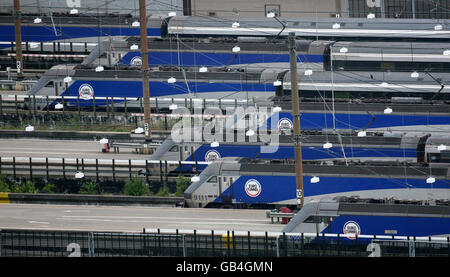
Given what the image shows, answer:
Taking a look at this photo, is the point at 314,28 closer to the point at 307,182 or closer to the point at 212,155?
the point at 212,155

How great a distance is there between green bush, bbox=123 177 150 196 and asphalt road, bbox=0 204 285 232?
117cm

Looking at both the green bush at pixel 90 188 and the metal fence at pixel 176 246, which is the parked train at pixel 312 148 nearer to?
the green bush at pixel 90 188

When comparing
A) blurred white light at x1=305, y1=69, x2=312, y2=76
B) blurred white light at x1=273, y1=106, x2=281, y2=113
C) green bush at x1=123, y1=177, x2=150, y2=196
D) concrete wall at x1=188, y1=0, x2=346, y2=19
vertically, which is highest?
concrete wall at x1=188, y1=0, x2=346, y2=19

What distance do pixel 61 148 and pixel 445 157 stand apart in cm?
1816

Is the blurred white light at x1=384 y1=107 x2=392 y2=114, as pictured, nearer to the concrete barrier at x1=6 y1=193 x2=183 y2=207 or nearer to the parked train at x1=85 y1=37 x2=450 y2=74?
the parked train at x1=85 y1=37 x2=450 y2=74

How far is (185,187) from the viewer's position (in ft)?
133

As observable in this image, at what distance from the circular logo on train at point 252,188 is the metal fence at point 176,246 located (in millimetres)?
10340

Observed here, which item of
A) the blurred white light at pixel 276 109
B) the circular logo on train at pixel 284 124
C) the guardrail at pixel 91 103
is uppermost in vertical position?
the guardrail at pixel 91 103

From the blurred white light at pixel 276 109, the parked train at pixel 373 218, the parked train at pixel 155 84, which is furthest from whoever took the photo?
the parked train at pixel 155 84

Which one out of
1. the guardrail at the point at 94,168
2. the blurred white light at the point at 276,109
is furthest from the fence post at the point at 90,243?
the blurred white light at the point at 276,109

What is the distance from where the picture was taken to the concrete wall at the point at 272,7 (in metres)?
63.1

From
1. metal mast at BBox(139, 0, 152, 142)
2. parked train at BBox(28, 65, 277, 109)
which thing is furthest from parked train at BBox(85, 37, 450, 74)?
metal mast at BBox(139, 0, 152, 142)

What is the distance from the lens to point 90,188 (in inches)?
1601

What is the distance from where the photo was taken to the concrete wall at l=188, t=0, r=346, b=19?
Answer: 63125 millimetres
